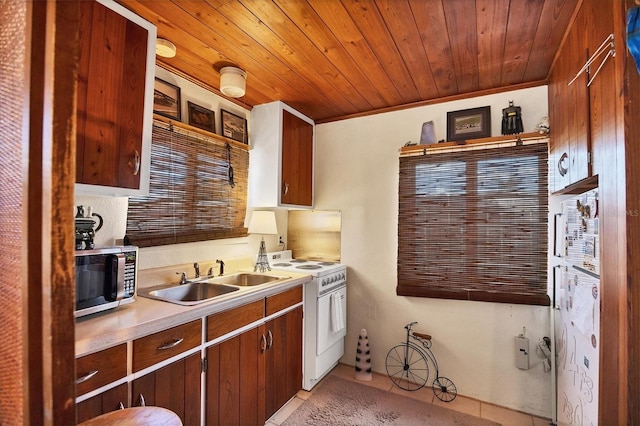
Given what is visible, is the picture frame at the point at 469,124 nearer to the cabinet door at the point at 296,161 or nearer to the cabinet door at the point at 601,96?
the cabinet door at the point at 601,96

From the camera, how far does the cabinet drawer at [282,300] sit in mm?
2020

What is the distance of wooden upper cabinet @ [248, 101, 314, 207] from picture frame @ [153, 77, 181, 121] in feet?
2.37

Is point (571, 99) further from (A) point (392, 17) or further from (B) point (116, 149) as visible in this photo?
(B) point (116, 149)

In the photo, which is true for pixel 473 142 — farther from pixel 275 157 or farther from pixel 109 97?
pixel 109 97

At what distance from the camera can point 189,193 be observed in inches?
85.1

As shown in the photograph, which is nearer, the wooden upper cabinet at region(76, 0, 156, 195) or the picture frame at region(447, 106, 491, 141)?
the wooden upper cabinet at region(76, 0, 156, 195)

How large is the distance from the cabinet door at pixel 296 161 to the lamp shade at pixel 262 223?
212 mm

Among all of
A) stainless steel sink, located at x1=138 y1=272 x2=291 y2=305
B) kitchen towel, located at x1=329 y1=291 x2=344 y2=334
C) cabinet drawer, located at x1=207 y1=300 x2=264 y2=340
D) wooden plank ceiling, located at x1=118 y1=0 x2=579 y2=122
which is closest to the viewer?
wooden plank ceiling, located at x1=118 y1=0 x2=579 y2=122

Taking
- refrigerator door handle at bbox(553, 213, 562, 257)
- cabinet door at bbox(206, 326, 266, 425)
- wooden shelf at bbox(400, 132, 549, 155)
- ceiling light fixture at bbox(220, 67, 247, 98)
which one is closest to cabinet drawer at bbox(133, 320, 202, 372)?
cabinet door at bbox(206, 326, 266, 425)

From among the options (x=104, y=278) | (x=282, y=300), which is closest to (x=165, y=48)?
(x=104, y=278)

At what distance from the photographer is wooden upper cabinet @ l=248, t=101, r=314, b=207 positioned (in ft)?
8.38

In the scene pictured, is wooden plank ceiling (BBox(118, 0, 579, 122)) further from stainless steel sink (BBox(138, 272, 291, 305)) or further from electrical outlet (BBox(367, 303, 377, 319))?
electrical outlet (BBox(367, 303, 377, 319))

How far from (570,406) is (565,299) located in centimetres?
55

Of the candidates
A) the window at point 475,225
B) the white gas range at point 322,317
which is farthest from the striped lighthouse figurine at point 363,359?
the window at point 475,225
